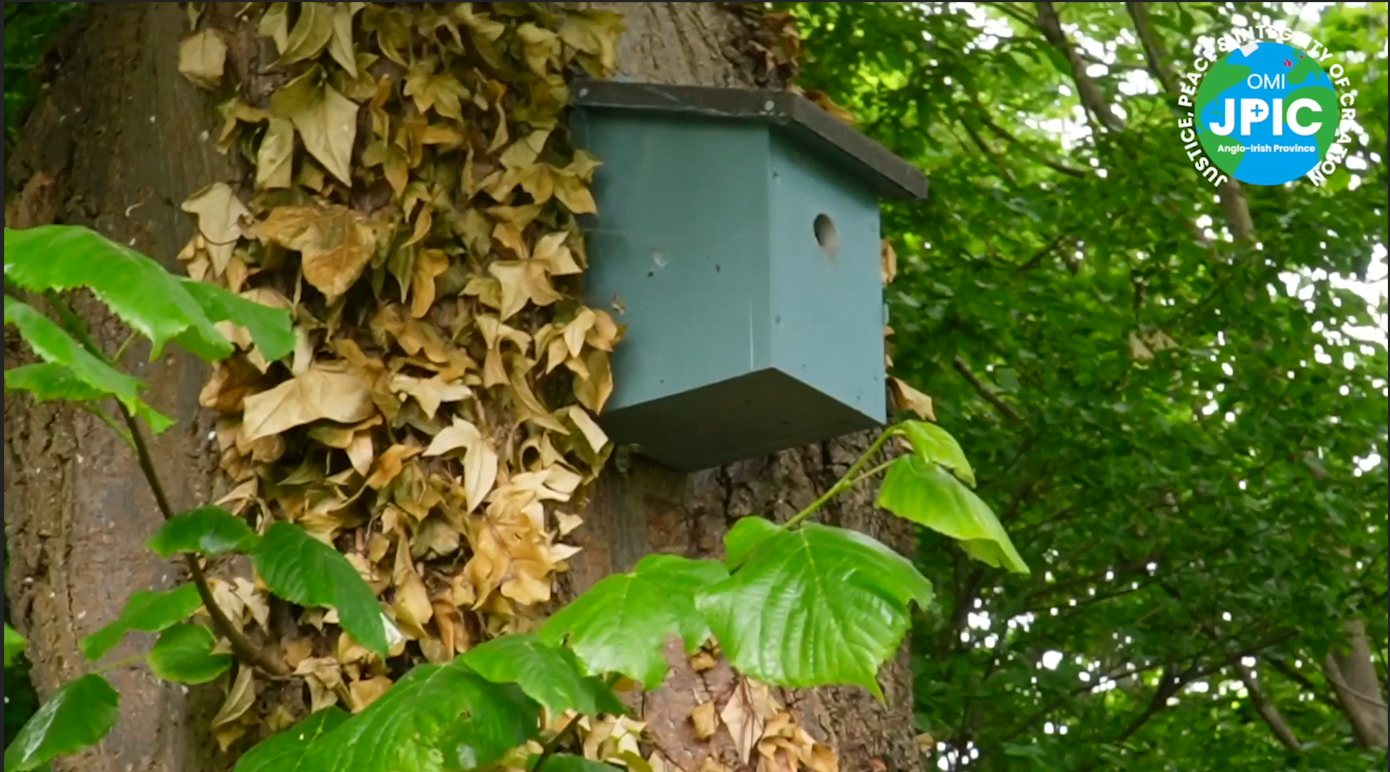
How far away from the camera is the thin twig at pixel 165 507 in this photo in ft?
4.17

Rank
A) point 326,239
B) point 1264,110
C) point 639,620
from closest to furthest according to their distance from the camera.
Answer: point 639,620, point 326,239, point 1264,110

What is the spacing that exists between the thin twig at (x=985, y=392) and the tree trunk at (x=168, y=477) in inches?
83.5

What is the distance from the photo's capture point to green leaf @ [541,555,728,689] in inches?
47.9

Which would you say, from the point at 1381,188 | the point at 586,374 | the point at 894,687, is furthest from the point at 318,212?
the point at 1381,188

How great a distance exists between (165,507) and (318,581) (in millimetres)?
145

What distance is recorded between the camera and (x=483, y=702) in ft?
4.39

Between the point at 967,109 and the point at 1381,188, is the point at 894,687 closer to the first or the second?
the point at 967,109

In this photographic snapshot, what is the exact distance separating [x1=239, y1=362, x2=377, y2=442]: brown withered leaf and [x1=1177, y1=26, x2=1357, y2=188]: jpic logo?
220 cm

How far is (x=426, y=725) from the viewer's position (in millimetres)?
1292

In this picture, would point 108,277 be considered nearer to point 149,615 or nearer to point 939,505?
point 149,615

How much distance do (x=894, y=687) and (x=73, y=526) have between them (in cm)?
104

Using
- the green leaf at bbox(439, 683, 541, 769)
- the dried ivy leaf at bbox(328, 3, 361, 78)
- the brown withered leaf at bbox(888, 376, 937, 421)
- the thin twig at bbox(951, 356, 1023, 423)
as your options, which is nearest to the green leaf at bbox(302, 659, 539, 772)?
the green leaf at bbox(439, 683, 541, 769)

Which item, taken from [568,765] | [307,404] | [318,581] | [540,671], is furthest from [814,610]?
[307,404]

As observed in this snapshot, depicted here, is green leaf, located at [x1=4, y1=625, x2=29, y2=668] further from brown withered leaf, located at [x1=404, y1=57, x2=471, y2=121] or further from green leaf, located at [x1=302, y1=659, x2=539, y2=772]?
brown withered leaf, located at [x1=404, y1=57, x2=471, y2=121]
